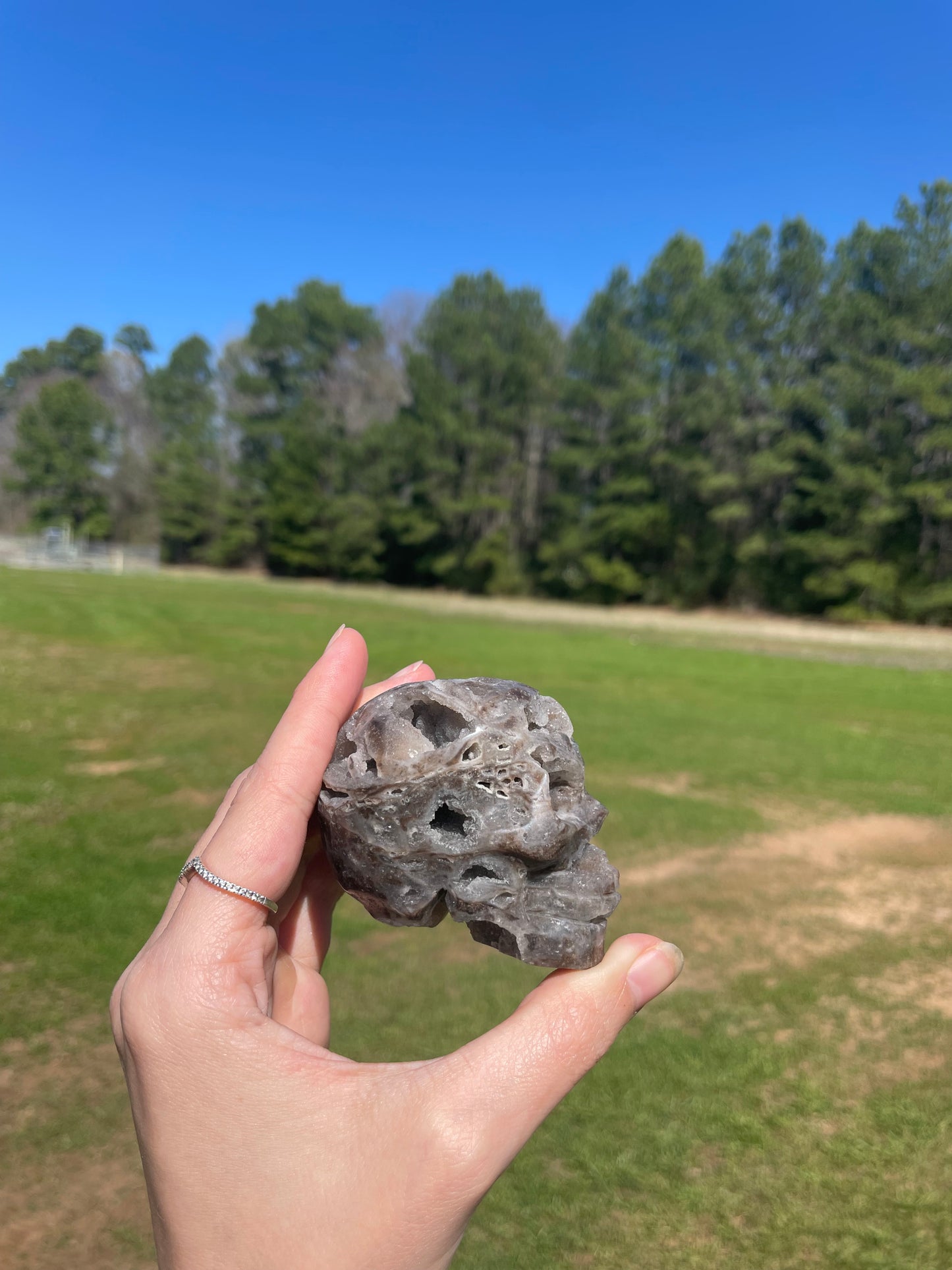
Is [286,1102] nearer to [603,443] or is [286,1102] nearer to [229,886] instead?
[229,886]

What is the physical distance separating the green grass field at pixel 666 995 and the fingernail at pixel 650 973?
1785 mm

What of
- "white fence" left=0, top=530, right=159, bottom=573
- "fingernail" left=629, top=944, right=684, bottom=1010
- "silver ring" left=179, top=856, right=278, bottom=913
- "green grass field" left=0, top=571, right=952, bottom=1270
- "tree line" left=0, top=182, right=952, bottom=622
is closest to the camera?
"silver ring" left=179, top=856, right=278, bottom=913

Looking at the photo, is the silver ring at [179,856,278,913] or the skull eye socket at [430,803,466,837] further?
the skull eye socket at [430,803,466,837]

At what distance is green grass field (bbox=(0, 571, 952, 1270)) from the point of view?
303 cm

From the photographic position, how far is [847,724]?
11352mm

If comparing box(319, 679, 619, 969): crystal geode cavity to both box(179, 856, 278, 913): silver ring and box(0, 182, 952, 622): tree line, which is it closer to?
box(179, 856, 278, 913): silver ring

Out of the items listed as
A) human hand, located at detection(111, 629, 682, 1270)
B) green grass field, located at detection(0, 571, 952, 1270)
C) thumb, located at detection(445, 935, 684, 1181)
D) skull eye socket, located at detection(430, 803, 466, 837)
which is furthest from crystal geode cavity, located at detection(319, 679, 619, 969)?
green grass field, located at detection(0, 571, 952, 1270)

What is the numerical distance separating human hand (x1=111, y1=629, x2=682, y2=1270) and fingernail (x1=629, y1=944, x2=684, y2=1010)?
29 mm

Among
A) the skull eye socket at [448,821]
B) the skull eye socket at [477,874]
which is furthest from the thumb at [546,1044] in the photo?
the skull eye socket at [448,821]

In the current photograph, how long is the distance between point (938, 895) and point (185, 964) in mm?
5935

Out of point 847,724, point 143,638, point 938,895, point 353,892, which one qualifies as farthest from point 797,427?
point 353,892

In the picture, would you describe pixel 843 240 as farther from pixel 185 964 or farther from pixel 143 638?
pixel 185 964

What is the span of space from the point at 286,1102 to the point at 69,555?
4652 centimetres

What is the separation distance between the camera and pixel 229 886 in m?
1.57
